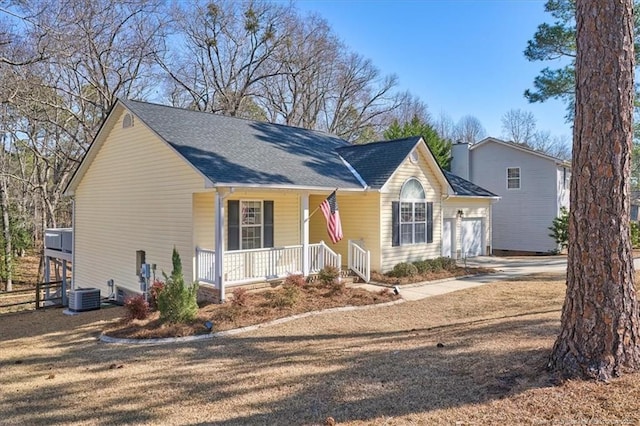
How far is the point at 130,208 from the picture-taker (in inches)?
569

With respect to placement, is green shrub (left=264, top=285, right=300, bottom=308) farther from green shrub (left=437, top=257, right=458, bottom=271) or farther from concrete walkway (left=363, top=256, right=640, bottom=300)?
green shrub (left=437, top=257, right=458, bottom=271)

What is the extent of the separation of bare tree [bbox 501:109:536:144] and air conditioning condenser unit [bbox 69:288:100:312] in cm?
5448

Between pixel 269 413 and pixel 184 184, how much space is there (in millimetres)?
8453

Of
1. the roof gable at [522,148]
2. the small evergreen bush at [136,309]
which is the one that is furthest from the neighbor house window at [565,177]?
the small evergreen bush at [136,309]

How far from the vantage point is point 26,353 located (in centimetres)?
806

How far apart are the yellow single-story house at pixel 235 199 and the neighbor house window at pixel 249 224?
0.03 m

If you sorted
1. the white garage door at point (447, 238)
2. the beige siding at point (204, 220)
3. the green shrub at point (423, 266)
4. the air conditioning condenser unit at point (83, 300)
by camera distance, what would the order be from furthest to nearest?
the white garage door at point (447, 238), the green shrub at point (423, 266), the air conditioning condenser unit at point (83, 300), the beige siding at point (204, 220)

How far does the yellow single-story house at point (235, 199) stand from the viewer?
11.9 meters

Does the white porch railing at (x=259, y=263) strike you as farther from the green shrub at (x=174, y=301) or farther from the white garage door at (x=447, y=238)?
the white garage door at (x=447, y=238)

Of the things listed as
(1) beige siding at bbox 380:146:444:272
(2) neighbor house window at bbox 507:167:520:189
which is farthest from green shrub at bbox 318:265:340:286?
(2) neighbor house window at bbox 507:167:520:189

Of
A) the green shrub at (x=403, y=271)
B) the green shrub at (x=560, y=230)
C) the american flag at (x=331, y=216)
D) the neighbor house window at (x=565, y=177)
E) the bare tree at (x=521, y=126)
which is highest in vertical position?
the bare tree at (x=521, y=126)

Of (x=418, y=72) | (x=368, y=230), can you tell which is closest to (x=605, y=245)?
(x=368, y=230)

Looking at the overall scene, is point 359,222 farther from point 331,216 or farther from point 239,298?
point 239,298

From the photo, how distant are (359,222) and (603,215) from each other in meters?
10.4
